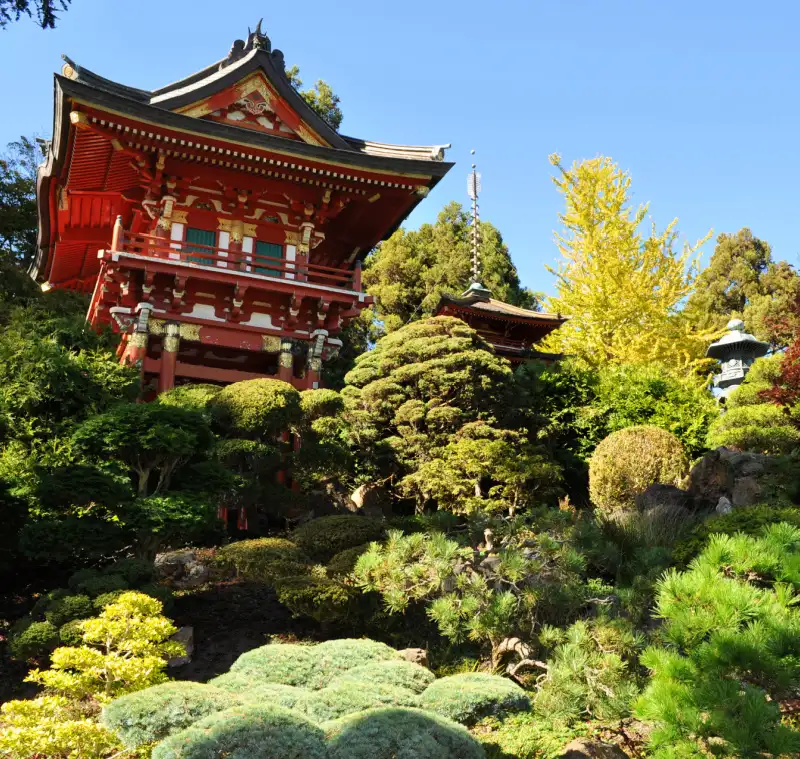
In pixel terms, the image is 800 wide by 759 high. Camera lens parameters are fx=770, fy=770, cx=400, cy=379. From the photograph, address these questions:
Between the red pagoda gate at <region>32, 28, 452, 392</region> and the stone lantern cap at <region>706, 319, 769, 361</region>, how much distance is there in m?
7.64

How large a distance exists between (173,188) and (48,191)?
10.7ft

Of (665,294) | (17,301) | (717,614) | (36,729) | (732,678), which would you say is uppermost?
(665,294)

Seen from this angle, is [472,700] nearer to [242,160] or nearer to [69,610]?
[69,610]

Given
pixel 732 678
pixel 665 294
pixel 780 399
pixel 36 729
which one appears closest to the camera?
pixel 732 678

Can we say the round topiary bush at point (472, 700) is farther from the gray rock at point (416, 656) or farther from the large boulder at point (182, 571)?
the large boulder at point (182, 571)

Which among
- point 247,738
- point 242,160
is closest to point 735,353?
point 242,160

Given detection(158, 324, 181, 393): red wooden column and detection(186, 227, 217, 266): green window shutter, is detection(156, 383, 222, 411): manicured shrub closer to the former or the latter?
detection(158, 324, 181, 393): red wooden column

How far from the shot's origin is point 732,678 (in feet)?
15.3

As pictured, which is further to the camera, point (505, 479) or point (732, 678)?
point (505, 479)

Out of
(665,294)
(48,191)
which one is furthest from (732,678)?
(665,294)

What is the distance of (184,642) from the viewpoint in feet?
27.7

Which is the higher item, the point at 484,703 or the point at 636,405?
the point at 636,405

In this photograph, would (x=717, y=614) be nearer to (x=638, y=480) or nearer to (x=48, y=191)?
(x=638, y=480)

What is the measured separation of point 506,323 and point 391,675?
16.3 m
